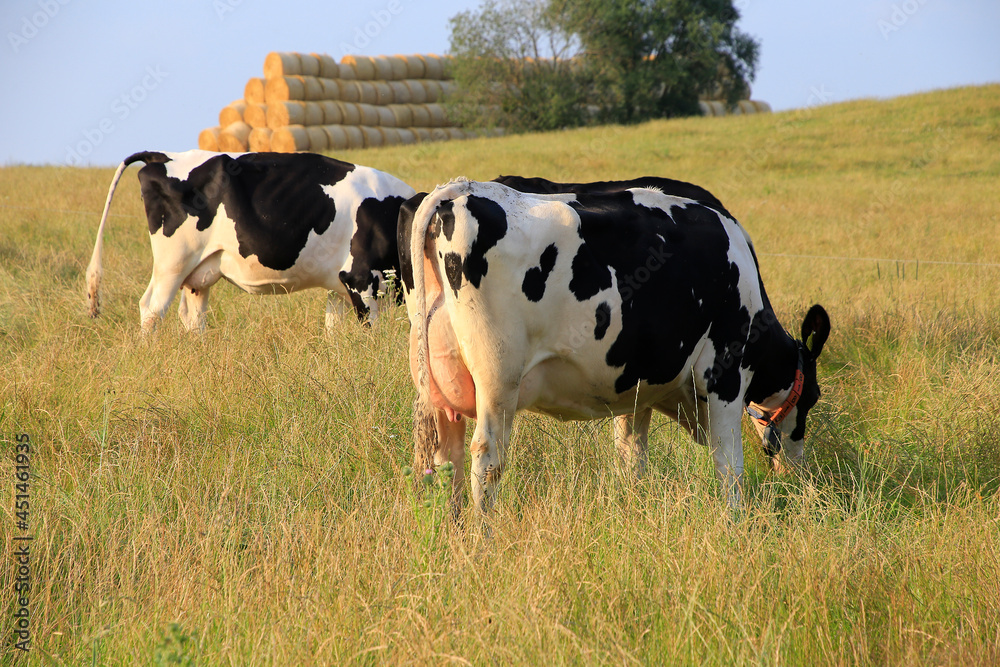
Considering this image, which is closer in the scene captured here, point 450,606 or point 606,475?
point 450,606

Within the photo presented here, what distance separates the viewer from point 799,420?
441 centimetres

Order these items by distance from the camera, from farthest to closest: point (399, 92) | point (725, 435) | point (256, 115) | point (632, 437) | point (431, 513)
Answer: point (399, 92)
point (256, 115)
point (632, 437)
point (725, 435)
point (431, 513)

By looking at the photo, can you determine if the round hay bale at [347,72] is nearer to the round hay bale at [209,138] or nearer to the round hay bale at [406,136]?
the round hay bale at [406,136]

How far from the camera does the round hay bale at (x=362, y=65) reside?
29.0 metres

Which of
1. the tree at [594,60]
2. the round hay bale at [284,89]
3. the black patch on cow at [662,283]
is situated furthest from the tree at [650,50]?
the black patch on cow at [662,283]

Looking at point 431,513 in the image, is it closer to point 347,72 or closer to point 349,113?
point 349,113

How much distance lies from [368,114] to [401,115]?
2368 mm

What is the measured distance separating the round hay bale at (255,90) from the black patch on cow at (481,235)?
25386 millimetres

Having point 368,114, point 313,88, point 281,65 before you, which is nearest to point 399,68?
point 368,114

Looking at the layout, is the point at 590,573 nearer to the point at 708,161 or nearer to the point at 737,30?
the point at 708,161

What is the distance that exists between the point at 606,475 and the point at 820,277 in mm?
5441

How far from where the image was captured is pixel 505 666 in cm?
225

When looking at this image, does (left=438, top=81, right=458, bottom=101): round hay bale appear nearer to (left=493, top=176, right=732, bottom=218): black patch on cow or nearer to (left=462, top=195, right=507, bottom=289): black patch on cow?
(left=493, top=176, right=732, bottom=218): black patch on cow

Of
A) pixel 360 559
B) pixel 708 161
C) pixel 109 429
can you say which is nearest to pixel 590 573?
pixel 360 559
